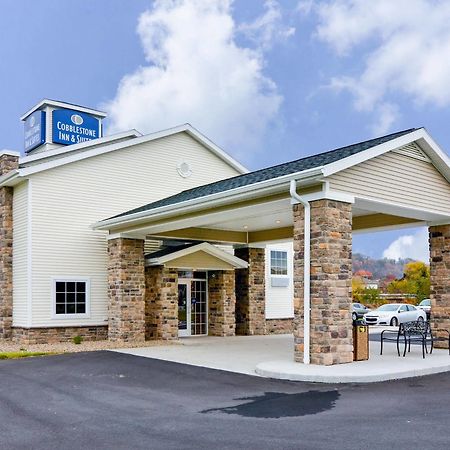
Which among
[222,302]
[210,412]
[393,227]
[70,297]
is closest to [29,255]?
[70,297]

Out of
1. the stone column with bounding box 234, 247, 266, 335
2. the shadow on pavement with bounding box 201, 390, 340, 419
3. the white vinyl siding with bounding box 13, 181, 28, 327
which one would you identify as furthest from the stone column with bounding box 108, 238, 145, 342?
the shadow on pavement with bounding box 201, 390, 340, 419

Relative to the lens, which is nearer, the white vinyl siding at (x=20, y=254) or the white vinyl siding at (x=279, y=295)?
A: the white vinyl siding at (x=20, y=254)

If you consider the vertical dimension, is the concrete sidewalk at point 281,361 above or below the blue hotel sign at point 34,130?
below

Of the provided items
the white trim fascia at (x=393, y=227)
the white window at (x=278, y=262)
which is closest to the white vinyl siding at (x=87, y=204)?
the white window at (x=278, y=262)

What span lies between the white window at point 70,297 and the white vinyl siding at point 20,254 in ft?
3.00

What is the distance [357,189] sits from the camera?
1248 centimetres

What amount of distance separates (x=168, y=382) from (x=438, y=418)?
202 inches

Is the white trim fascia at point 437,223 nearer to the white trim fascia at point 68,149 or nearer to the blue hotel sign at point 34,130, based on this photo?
the white trim fascia at point 68,149

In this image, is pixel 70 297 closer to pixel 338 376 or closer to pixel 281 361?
pixel 281 361

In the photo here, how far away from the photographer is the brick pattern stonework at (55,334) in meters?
17.8

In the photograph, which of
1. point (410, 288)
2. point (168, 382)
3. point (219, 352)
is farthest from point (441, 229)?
point (410, 288)

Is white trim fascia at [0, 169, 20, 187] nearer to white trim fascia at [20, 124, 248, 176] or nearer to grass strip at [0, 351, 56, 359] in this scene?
white trim fascia at [20, 124, 248, 176]

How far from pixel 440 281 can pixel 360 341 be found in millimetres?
4198

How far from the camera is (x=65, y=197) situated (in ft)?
61.7
